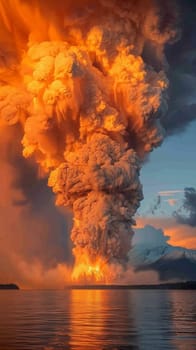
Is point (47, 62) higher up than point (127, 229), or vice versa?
point (47, 62)

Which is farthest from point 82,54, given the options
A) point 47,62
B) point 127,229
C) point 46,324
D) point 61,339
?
point 61,339

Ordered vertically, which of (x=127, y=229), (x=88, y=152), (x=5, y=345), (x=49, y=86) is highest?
(x=49, y=86)

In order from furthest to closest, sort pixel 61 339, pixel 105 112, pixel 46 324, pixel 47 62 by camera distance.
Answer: pixel 105 112
pixel 47 62
pixel 46 324
pixel 61 339

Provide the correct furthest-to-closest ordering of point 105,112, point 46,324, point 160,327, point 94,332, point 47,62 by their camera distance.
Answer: point 105,112, point 47,62, point 46,324, point 160,327, point 94,332

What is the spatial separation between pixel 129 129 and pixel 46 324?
3783 cm

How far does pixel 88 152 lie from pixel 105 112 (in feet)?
13.5

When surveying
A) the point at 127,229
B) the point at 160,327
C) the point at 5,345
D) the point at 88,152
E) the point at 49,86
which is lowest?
the point at 5,345

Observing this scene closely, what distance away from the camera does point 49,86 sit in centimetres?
5472

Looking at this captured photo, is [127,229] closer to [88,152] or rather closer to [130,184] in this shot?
[130,184]

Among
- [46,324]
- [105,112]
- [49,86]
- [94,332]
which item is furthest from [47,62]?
[94,332]

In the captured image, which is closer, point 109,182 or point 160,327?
point 160,327

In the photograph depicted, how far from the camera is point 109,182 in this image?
5794 centimetres

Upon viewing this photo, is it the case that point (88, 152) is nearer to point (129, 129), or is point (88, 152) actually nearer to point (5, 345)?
point (129, 129)

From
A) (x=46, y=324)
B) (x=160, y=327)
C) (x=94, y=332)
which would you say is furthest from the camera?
(x=46, y=324)
